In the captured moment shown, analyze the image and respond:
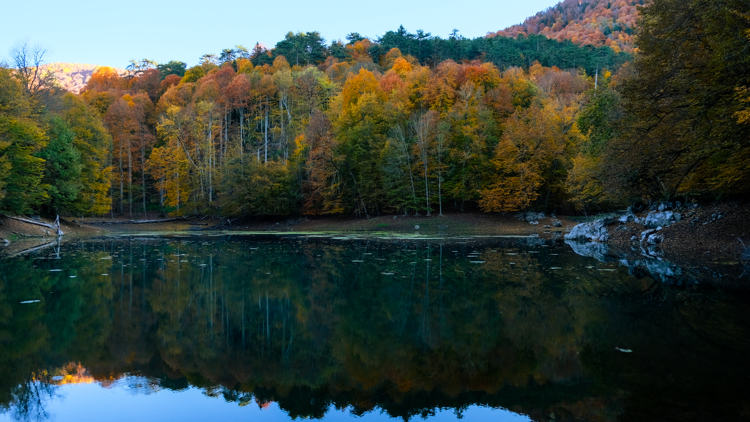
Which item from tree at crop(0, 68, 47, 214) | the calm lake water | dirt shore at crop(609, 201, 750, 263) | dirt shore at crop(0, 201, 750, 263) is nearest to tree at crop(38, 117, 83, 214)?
dirt shore at crop(0, 201, 750, 263)

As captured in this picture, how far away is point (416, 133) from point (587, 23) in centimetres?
10232

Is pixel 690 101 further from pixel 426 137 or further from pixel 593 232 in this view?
pixel 426 137

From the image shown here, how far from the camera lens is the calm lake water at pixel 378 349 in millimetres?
4070

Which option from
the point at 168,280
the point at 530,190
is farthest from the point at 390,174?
the point at 168,280

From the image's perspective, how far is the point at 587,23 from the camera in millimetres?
121375

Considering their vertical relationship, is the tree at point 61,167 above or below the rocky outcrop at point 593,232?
above

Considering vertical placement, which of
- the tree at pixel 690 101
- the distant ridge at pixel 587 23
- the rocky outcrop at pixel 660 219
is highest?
the distant ridge at pixel 587 23

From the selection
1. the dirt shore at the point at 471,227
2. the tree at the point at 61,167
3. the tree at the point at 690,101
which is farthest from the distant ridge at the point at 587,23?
the tree at the point at 61,167

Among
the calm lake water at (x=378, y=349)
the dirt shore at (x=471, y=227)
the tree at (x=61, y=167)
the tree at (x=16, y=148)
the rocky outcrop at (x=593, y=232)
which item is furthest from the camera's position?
the tree at (x=61, y=167)

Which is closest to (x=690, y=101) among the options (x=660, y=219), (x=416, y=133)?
(x=660, y=219)

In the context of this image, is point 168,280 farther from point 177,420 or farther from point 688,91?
point 688,91

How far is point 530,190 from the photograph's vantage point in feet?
134

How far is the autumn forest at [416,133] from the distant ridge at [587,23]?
47.3 feet

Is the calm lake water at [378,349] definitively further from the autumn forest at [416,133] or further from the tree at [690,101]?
the autumn forest at [416,133]
